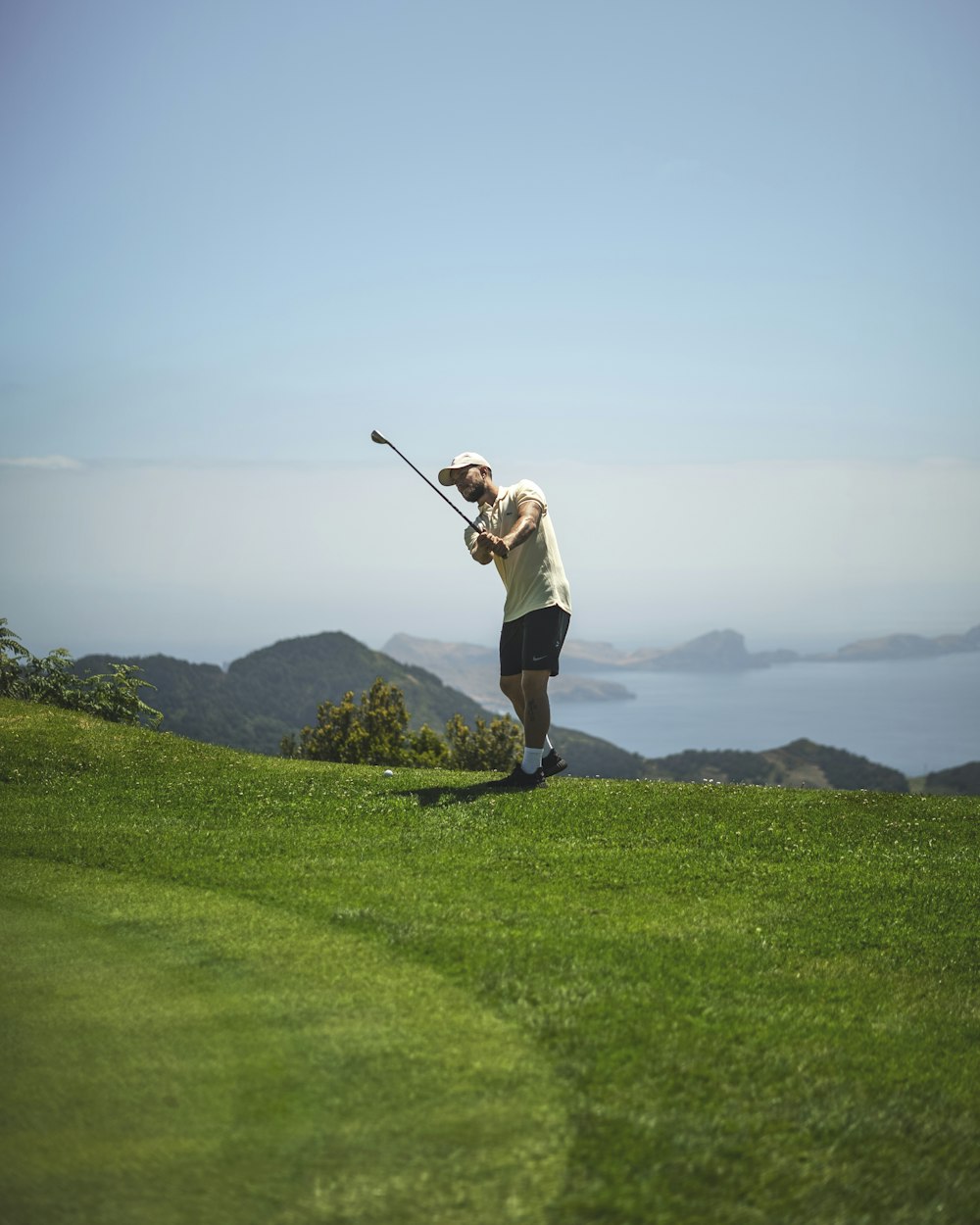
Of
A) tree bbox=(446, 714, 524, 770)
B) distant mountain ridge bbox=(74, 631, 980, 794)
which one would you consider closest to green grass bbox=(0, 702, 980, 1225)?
tree bbox=(446, 714, 524, 770)

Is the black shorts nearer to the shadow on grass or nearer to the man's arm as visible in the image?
the man's arm

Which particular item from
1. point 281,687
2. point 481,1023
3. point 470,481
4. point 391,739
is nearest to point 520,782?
point 470,481

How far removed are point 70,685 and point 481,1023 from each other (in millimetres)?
16040

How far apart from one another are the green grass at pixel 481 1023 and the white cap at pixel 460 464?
11.4 ft

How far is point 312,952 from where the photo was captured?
5652 millimetres

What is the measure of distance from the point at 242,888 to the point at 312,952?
58.8 inches

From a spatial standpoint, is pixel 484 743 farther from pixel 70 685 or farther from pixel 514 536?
pixel 514 536

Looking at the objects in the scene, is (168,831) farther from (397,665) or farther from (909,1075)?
(397,665)

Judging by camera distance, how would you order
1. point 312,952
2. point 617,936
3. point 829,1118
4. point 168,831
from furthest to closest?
point 168,831
point 617,936
point 312,952
point 829,1118

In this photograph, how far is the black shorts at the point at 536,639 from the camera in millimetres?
10453

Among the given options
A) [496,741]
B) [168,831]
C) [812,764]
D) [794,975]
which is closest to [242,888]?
[168,831]

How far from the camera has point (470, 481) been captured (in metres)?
10.6

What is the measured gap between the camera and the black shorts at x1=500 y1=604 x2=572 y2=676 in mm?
10453

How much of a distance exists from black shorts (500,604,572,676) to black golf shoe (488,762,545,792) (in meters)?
1.04
